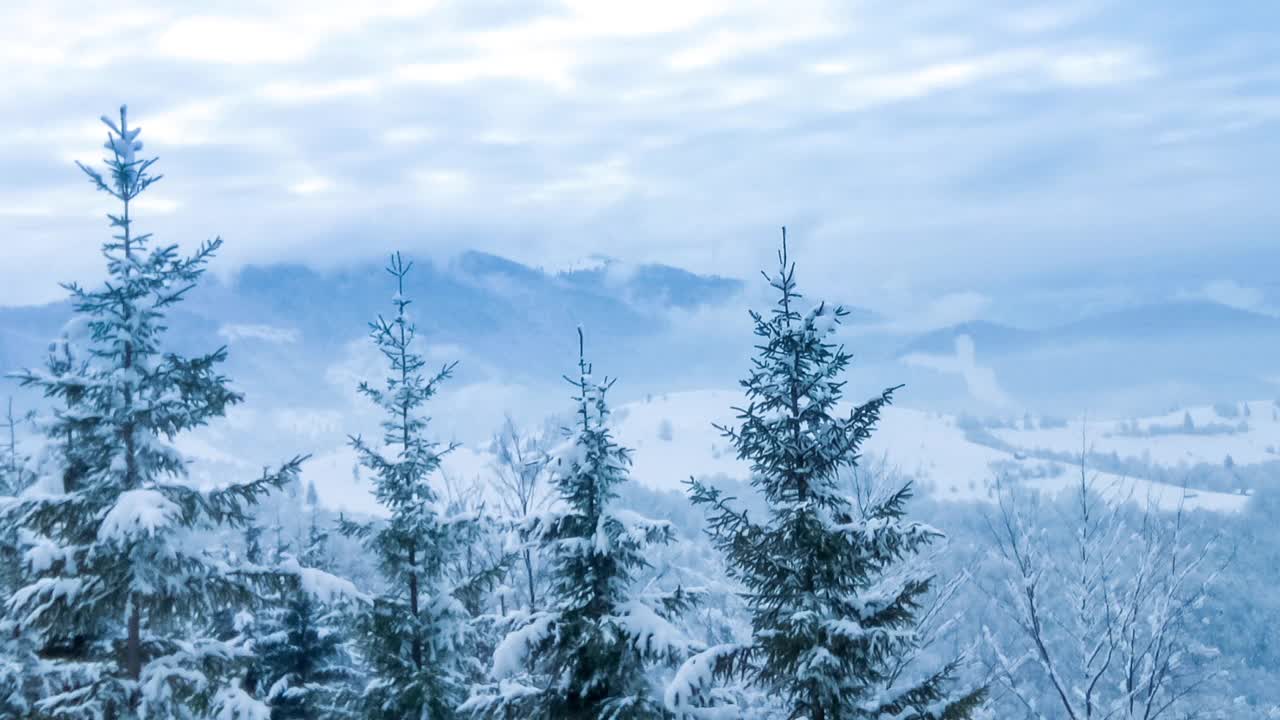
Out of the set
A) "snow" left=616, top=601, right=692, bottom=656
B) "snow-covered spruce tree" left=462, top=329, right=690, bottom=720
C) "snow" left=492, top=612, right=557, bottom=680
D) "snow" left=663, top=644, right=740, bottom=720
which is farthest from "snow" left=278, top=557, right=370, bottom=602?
"snow" left=663, top=644, right=740, bottom=720

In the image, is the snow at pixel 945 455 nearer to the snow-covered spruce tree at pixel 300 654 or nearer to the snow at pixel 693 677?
the snow-covered spruce tree at pixel 300 654

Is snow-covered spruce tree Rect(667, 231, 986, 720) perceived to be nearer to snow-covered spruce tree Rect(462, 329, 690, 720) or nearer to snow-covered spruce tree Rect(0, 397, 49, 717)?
snow-covered spruce tree Rect(462, 329, 690, 720)

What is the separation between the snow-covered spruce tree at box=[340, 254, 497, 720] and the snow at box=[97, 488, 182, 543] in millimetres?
4653

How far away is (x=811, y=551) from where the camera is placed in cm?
1105

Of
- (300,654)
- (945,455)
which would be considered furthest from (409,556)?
(945,455)

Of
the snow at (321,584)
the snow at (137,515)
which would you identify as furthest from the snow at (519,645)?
the snow at (137,515)

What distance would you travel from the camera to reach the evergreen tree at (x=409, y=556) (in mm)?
14938

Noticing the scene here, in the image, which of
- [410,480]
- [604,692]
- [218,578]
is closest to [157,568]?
[218,578]

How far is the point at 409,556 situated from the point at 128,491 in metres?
5.35

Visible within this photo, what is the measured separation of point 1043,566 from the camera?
15.8m

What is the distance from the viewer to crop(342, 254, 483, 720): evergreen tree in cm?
1494

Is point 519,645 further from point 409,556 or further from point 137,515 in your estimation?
point 137,515

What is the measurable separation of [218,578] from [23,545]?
5057 mm

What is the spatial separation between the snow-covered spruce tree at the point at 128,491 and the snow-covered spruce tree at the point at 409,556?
343cm
